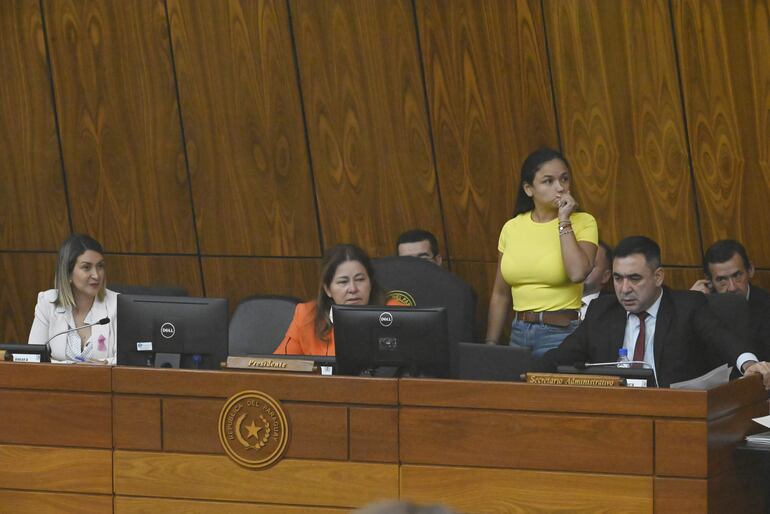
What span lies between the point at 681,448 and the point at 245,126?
167 inches

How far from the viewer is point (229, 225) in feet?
26.0

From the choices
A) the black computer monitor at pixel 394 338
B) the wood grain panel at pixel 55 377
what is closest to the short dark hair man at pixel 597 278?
the black computer monitor at pixel 394 338

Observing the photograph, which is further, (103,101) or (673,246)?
(103,101)

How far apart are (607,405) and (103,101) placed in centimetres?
472

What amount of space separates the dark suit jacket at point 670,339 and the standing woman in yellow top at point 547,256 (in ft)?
2.22

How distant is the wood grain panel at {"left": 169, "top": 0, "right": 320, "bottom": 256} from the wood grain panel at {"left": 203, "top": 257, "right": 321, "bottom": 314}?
0.06 metres

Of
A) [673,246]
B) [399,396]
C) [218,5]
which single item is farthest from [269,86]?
[399,396]

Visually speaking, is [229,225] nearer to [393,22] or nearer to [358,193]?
[358,193]

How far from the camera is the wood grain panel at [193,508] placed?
4469mm

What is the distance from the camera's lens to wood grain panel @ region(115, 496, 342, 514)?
4.47m

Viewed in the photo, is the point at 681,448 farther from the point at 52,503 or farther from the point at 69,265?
the point at 69,265

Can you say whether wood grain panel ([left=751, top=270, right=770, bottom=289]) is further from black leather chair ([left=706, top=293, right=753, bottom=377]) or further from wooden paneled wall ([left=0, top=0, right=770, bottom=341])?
black leather chair ([left=706, top=293, right=753, bottom=377])

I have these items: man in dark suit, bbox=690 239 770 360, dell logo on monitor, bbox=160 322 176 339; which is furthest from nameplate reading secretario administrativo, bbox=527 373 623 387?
man in dark suit, bbox=690 239 770 360

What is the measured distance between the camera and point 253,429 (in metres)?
4.52
